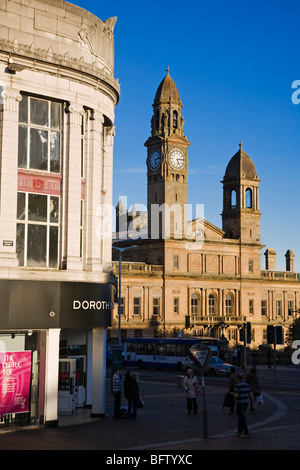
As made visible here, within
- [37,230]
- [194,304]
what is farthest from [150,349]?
[37,230]

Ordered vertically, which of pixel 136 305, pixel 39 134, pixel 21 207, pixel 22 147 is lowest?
pixel 136 305

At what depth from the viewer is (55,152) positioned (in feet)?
75.3

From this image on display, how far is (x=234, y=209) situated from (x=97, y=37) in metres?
75.4

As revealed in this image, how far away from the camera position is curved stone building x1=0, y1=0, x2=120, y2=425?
21141 millimetres

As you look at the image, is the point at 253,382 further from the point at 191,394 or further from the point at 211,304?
the point at 211,304

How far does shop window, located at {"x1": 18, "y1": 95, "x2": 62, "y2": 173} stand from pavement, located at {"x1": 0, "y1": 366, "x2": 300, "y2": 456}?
878 centimetres

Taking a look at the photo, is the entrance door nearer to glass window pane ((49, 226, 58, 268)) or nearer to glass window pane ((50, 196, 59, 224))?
glass window pane ((49, 226, 58, 268))

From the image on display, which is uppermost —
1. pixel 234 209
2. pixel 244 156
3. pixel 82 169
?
pixel 244 156

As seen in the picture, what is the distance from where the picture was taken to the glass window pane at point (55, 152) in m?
22.8

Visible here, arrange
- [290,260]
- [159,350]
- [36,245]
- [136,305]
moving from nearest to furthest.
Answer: [36,245]
[159,350]
[136,305]
[290,260]

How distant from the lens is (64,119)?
2314cm

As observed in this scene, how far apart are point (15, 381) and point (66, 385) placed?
10.8 feet
